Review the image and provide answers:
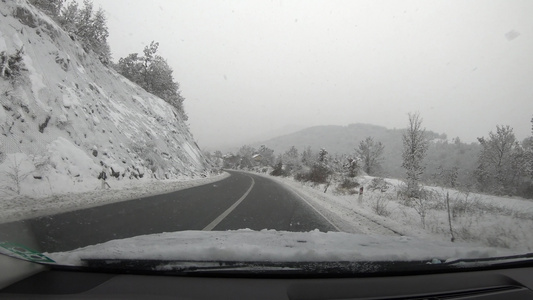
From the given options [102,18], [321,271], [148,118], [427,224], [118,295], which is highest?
[102,18]

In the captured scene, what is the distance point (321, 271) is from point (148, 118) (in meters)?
27.7

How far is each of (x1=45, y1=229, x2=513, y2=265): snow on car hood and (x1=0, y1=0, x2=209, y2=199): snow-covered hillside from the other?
7987 mm

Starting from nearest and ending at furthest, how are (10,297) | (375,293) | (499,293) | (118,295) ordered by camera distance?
1. (10,297)
2. (118,295)
3. (375,293)
4. (499,293)

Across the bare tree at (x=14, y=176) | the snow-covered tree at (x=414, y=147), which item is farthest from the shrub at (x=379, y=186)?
the bare tree at (x=14, y=176)

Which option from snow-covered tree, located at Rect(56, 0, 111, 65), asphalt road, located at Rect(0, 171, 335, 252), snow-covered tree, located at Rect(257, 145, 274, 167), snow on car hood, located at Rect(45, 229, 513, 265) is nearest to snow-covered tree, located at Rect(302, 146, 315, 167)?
snow-covered tree, located at Rect(257, 145, 274, 167)

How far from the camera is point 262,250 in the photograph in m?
2.49

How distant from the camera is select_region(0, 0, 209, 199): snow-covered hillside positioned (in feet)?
34.8

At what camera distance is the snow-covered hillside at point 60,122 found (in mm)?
10609

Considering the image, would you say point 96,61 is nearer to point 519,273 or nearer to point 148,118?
point 148,118

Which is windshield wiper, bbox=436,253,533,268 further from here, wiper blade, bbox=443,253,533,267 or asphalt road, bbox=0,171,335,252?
asphalt road, bbox=0,171,335,252

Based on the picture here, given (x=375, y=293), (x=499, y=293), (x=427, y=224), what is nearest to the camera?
(x=375, y=293)

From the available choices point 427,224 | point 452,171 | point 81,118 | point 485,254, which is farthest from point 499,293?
point 452,171

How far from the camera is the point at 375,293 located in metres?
2.15

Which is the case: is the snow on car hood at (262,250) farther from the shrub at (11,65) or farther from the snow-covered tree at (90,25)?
the snow-covered tree at (90,25)
